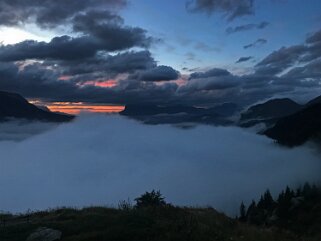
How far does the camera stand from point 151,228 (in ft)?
72.5

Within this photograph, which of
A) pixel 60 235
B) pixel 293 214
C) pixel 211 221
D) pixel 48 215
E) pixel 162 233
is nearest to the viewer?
pixel 162 233

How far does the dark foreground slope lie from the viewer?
21469 mm

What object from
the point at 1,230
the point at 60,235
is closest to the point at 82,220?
the point at 60,235

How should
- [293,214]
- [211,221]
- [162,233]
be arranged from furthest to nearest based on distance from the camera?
[293,214] < [211,221] < [162,233]

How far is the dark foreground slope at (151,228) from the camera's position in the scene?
2147 cm

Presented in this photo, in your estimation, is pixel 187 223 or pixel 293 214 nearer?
pixel 187 223

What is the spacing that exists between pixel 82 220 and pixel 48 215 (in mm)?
7500

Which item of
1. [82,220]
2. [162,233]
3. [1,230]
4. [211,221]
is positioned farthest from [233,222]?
[1,230]

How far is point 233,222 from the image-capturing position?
2628 centimetres

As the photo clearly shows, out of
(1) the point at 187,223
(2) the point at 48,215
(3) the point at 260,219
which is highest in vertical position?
(1) the point at 187,223

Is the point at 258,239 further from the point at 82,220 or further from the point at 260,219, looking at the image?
the point at 260,219

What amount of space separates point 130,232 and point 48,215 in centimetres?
1230

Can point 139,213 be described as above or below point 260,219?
above

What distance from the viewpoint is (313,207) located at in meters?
189
